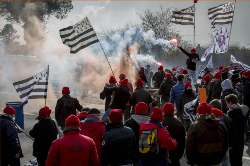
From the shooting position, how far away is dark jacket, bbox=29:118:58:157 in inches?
244

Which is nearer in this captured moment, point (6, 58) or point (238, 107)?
point (238, 107)

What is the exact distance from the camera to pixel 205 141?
200 inches

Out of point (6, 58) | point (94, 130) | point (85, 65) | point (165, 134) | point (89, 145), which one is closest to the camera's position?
point (89, 145)

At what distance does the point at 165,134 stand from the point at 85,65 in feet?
64.5

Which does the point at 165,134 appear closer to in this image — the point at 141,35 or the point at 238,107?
the point at 238,107

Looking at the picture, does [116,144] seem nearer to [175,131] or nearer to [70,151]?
[70,151]

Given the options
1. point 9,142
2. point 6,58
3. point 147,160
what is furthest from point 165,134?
point 6,58

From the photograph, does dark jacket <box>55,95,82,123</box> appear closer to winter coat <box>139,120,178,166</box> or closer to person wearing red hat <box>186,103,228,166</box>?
winter coat <box>139,120,178,166</box>

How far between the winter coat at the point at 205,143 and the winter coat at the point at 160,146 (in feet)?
1.05

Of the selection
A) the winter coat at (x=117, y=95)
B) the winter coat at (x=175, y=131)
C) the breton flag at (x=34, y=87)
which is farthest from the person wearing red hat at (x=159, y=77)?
the winter coat at (x=175, y=131)

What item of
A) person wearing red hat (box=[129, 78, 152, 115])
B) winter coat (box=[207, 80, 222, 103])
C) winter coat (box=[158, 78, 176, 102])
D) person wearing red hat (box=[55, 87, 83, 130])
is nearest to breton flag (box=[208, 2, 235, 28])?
winter coat (box=[207, 80, 222, 103])

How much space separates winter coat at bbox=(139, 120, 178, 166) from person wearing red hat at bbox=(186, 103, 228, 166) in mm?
323

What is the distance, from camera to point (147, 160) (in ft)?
16.8

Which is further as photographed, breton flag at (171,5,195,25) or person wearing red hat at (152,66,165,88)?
breton flag at (171,5,195,25)
